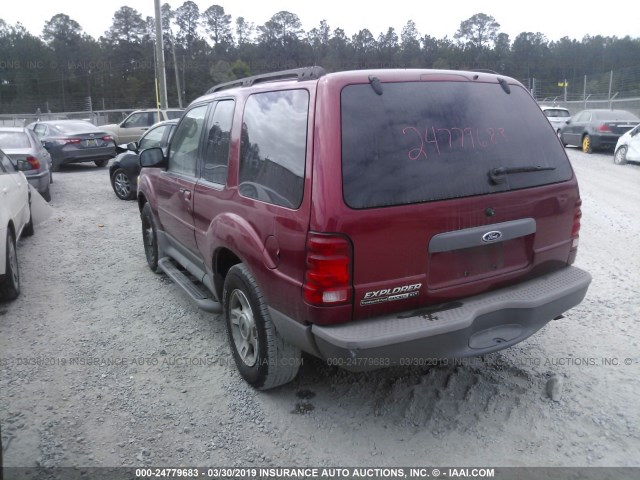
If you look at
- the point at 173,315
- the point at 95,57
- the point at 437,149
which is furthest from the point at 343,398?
the point at 95,57

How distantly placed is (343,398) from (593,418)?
150cm

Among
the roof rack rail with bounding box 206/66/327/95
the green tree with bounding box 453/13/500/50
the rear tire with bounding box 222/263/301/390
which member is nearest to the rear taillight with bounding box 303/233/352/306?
the rear tire with bounding box 222/263/301/390

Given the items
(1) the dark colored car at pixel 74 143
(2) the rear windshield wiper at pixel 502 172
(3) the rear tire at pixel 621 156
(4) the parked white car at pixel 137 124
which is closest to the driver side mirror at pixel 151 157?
(2) the rear windshield wiper at pixel 502 172

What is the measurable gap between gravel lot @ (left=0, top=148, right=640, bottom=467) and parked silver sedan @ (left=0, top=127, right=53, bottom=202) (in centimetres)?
520

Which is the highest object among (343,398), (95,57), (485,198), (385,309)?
(95,57)

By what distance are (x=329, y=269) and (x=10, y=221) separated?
14.2ft

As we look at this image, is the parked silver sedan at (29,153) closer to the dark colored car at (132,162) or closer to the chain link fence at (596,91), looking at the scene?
the dark colored car at (132,162)

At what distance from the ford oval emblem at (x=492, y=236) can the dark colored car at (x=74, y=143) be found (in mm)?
13788

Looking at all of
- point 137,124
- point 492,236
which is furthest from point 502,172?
point 137,124

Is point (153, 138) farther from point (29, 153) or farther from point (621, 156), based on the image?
point (621, 156)

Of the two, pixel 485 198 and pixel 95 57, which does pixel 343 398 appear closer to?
pixel 485 198

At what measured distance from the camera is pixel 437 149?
2811 mm

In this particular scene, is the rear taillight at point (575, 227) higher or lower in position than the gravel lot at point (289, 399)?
higher

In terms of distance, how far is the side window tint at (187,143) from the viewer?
4.25 metres
